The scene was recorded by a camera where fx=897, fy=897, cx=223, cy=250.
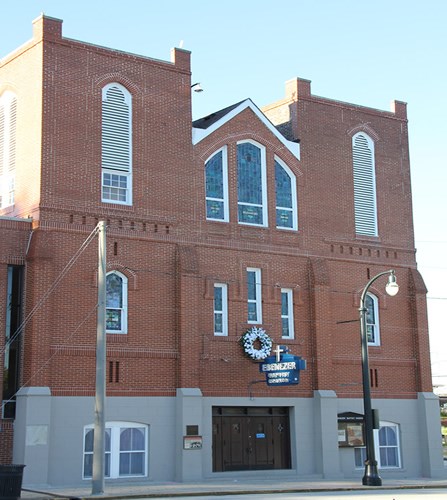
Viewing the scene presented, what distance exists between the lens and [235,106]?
34.3 metres

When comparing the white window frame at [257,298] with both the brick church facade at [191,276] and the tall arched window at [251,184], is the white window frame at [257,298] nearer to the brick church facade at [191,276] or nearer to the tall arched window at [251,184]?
the brick church facade at [191,276]

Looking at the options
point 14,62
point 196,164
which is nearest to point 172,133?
point 196,164

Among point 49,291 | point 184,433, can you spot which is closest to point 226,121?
point 49,291

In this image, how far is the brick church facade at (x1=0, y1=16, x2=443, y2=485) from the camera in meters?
28.9

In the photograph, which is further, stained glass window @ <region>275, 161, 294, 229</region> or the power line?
stained glass window @ <region>275, 161, 294, 229</region>

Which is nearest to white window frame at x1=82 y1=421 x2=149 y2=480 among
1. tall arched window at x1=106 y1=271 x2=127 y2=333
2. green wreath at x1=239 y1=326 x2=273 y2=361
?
tall arched window at x1=106 y1=271 x2=127 y2=333

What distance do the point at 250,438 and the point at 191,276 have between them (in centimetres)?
634

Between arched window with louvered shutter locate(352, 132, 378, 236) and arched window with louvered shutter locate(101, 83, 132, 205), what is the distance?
33.5 ft

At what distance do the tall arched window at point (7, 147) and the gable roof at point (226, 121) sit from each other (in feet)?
21.3

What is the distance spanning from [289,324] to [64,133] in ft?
36.0

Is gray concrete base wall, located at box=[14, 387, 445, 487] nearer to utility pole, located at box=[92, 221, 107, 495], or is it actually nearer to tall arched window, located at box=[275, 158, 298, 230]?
utility pole, located at box=[92, 221, 107, 495]

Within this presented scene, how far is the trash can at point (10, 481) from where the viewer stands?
22.7 metres

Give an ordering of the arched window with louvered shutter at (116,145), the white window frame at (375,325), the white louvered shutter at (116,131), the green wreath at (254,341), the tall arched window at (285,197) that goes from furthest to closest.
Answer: the white window frame at (375,325) → the tall arched window at (285,197) → the green wreath at (254,341) → the white louvered shutter at (116,131) → the arched window with louvered shutter at (116,145)

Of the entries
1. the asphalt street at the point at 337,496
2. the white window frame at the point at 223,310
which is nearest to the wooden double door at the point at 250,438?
the white window frame at the point at 223,310
